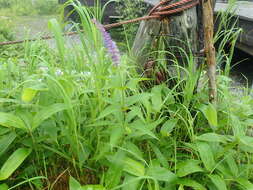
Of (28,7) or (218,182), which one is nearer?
(218,182)

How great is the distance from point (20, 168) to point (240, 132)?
2.42 ft

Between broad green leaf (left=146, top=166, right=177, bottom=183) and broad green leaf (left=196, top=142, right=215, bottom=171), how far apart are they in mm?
106

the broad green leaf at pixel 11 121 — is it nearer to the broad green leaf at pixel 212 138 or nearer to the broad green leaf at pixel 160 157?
the broad green leaf at pixel 160 157

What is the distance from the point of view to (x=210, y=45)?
126cm

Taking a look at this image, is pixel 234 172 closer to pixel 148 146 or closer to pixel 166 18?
pixel 148 146

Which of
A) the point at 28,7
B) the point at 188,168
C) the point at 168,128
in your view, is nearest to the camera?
the point at 188,168

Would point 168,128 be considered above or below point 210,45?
below

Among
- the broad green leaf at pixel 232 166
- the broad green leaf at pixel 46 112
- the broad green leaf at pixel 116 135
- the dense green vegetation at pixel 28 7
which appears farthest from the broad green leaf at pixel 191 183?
the dense green vegetation at pixel 28 7

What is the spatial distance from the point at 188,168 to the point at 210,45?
52 centimetres

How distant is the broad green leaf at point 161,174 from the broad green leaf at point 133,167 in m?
0.03

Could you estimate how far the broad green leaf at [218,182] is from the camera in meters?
0.94

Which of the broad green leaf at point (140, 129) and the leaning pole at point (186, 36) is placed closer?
the broad green leaf at point (140, 129)

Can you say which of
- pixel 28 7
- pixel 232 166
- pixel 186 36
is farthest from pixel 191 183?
pixel 28 7

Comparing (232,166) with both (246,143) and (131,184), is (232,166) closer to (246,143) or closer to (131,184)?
(246,143)
